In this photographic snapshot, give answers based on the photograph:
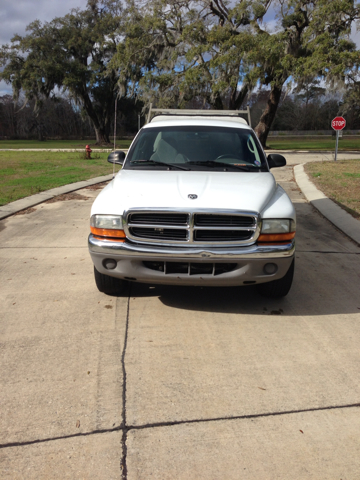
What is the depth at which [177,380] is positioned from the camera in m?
3.12

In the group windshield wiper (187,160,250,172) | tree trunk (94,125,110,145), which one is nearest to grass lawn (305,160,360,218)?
windshield wiper (187,160,250,172)

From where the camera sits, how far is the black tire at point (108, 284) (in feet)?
14.3

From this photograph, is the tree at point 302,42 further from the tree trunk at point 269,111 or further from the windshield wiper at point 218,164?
the windshield wiper at point 218,164

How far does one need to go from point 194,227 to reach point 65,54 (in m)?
37.0

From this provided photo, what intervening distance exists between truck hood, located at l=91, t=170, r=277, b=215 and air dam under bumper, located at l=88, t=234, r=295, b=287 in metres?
0.36

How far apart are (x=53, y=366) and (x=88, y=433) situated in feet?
2.71

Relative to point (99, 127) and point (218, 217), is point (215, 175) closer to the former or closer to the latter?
point (218, 217)

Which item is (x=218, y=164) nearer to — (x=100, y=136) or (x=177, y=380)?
(x=177, y=380)

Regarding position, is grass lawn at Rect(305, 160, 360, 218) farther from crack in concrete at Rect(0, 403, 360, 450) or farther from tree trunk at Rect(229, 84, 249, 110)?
tree trunk at Rect(229, 84, 249, 110)

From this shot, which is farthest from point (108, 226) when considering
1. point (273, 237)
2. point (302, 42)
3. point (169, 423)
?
point (302, 42)

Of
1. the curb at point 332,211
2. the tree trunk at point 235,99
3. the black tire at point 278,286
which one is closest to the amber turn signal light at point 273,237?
the black tire at point 278,286

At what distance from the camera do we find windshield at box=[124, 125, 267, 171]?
16.3ft

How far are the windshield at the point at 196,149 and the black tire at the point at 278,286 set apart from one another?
132cm

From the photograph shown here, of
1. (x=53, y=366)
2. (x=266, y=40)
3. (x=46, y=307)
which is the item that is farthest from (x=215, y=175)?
(x=266, y=40)
